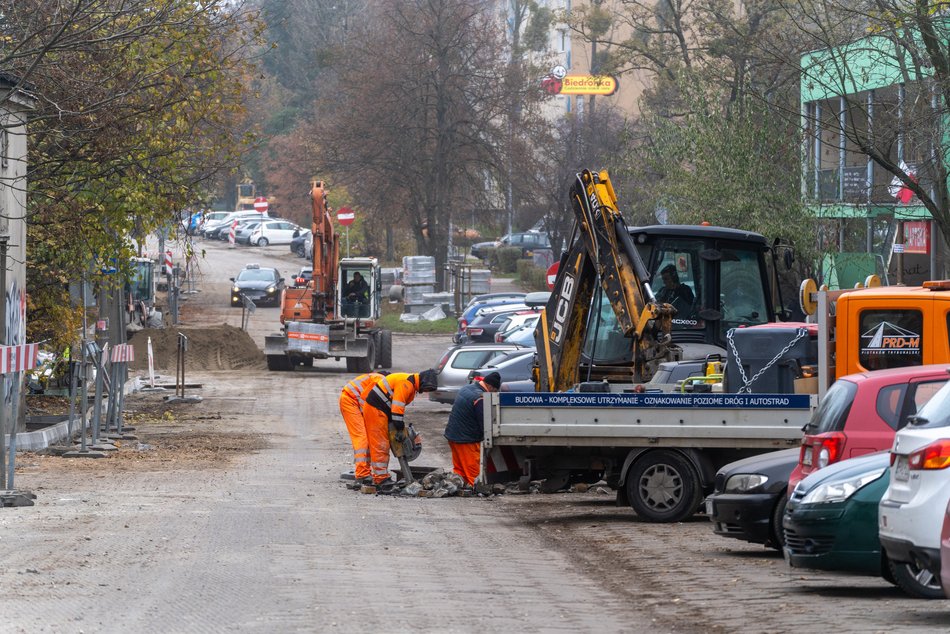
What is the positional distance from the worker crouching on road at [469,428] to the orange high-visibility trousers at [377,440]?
77cm

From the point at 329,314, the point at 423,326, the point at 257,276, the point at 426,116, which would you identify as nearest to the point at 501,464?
the point at 329,314

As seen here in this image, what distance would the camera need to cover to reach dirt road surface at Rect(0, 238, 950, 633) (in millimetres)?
8109

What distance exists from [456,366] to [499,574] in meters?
16.4

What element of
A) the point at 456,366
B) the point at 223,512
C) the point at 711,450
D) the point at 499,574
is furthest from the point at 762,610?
the point at 456,366

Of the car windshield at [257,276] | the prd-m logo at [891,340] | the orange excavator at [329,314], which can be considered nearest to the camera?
the prd-m logo at [891,340]

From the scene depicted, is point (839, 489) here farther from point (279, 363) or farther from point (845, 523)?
point (279, 363)

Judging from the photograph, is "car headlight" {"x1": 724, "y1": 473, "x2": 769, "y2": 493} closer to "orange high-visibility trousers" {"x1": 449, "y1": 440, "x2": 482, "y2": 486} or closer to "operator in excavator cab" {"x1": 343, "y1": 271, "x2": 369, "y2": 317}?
"orange high-visibility trousers" {"x1": 449, "y1": 440, "x2": 482, "y2": 486}

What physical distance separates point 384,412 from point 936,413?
9129 mm

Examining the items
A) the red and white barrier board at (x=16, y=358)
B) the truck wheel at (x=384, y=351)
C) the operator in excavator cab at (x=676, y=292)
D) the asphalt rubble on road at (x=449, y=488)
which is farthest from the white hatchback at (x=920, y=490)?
the truck wheel at (x=384, y=351)

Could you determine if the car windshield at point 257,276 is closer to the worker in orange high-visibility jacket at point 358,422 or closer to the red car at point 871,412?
the worker in orange high-visibility jacket at point 358,422

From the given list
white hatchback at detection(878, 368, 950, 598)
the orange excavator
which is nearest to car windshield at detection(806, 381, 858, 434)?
white hatchback at detection(878, 368, 950, 598)

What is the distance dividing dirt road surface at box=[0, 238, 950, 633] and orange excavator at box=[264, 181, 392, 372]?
1778 centimetres

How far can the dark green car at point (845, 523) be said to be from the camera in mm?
8805

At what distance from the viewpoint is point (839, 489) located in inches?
352
